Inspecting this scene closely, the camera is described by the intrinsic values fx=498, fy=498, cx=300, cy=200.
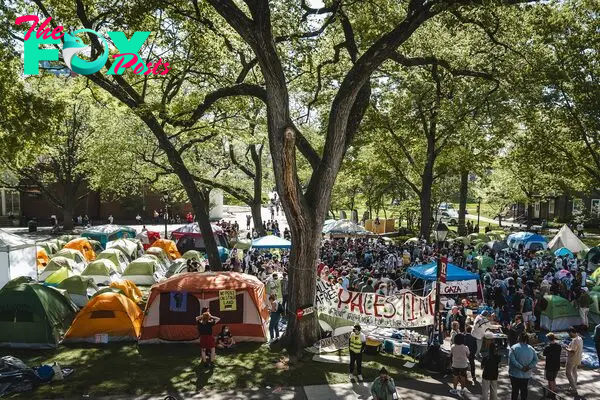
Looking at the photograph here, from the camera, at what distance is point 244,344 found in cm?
1340

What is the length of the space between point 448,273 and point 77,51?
43.5 feet

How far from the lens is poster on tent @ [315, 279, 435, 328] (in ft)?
43.4

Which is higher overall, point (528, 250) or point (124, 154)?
point (124, 154)

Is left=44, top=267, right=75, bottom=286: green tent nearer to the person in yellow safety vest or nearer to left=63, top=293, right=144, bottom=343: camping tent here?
left=63, top=293, right=144, bottom=343: camping tent

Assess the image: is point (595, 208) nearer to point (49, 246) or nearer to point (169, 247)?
point (169, 247)

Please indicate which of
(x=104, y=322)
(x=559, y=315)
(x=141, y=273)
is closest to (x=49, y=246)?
(x=141, y=273)

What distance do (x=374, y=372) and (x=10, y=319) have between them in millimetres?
9329

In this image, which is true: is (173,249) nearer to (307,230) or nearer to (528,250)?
(307,230)

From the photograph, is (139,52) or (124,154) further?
(124,154)

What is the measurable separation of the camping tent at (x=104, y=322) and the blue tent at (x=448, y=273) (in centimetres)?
889

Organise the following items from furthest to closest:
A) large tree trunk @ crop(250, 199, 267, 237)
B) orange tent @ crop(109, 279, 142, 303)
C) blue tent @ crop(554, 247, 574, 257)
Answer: large tree trunk @ crop(250, 199, 267, 237) → blue tent @ crop(554, 247, 574, 257) → orange tent @ crop(109, 279, 142, 303)

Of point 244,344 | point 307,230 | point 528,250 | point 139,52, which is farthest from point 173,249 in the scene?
point 528,250

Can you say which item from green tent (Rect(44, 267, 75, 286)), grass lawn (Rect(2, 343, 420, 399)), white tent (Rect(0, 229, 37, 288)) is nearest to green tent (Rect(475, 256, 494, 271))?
grass lawn (Rect(2, 343, 420, 399))

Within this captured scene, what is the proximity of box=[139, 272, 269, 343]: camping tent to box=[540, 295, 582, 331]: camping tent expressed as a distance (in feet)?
27.9
